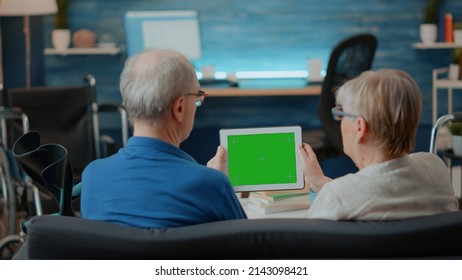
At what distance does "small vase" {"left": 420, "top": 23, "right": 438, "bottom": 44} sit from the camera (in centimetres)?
638

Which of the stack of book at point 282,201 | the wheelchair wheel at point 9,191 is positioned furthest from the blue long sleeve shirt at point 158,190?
the wheelchair wheel at point 9,191

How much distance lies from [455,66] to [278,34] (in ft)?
4.35

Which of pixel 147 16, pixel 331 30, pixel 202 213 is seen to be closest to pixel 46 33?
pixel 147 16

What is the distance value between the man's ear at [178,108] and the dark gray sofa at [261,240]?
436 millimetres

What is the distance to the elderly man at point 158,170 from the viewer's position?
6.48ft

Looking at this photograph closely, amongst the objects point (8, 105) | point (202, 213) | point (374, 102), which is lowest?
point (8, 105)

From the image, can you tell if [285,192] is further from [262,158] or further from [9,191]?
[9,191]

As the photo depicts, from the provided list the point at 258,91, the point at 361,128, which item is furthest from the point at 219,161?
the point at 258,91

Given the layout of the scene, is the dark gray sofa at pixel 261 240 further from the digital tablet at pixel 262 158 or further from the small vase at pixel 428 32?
the small vase at pixel 428 32

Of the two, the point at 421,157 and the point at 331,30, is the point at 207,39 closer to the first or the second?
the point at 331,30

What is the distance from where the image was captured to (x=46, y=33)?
6750mm

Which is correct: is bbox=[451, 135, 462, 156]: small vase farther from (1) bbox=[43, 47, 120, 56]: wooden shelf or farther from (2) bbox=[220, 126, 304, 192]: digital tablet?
(1) bbox=[43, 47, 120, 56]: wooden shelf

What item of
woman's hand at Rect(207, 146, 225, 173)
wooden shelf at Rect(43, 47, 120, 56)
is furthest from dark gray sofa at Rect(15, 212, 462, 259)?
wooden shelf at Rect(43, 47, 120, 56)
